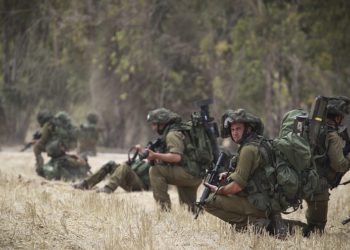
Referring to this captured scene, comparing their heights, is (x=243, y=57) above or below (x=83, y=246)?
above

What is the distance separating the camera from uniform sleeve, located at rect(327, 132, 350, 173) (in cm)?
642

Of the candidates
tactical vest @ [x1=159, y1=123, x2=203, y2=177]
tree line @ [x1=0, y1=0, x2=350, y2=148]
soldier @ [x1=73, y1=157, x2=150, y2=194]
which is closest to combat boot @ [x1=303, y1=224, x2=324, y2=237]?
tactical vest @ [x1=159, y1=123, x2=203, y2=177]

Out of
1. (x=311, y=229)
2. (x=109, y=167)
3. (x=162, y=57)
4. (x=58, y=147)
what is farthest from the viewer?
(x=162, y=57)

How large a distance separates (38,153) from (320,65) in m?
9.14

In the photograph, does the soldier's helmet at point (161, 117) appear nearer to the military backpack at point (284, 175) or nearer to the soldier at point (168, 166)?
the soldier at point (168, 166)

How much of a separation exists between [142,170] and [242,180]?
4438 millimetres

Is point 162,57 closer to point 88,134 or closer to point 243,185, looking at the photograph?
point 88,134

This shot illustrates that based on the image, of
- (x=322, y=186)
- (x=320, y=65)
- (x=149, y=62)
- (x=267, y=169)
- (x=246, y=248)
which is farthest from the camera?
(x=149, y=62)

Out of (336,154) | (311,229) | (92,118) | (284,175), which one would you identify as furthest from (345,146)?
(92,118)

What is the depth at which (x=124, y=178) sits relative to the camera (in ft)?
32.8

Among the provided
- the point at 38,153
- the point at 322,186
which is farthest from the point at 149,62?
the point at 322,186

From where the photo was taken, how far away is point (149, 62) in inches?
899

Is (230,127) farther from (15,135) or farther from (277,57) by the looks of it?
(15,135)

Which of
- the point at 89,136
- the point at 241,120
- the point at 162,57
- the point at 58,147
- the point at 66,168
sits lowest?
the point at 66,168
